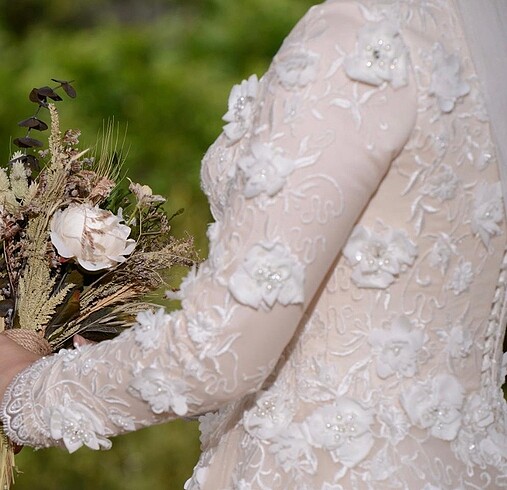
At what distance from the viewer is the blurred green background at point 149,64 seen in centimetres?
333

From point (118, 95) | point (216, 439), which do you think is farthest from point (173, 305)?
point (216, 439)

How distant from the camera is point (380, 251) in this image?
3.10 feet

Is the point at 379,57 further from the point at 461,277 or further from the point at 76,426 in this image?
the point at 76,426

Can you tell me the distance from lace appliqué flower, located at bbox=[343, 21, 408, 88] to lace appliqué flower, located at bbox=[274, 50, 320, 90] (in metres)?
0.03

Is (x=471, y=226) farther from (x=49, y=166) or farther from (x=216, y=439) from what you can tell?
(x=49, y=166)

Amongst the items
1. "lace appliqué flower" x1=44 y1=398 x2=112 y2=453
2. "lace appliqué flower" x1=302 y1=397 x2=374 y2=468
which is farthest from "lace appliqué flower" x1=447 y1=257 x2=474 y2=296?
"lace appliqué flower" x1=44 y1=398 x2=112 y2=453

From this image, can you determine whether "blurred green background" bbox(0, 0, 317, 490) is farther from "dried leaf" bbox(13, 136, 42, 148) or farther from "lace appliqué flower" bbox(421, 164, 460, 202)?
"lace appliqué flower" bbox(421, 164, 460, 202)

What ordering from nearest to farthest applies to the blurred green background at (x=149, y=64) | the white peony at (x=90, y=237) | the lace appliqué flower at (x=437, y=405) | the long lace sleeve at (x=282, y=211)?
the long lace sleeve at (x=282, y=211) → the lace appliqué flower at (x=437, y=405) → the white peony at (x=90, y=237) → the blurred green background at (x=149, y=64)

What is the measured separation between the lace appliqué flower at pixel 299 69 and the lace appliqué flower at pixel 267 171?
60mm

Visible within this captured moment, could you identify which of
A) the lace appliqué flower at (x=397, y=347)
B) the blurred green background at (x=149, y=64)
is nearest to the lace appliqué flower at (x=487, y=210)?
the lace appliqué flower at (x=397, y=347)

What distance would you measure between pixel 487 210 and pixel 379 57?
0.65 feet

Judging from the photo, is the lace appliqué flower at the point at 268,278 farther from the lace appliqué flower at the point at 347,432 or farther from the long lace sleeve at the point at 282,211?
the lace appliqué flower at the point at 347,432

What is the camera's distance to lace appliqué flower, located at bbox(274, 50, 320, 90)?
0.88 m

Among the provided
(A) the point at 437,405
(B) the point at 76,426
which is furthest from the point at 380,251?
(B) the point at 76,426
